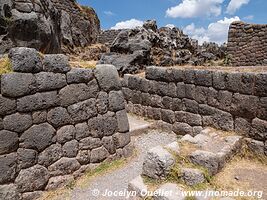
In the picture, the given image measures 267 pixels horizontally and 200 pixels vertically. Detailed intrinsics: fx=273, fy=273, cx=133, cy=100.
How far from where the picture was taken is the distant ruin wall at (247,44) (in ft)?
39.1

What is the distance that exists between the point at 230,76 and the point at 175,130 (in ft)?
7.24

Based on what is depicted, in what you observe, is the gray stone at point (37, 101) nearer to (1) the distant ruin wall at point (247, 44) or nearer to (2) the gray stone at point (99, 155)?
(2) the gray stone at point (99, 155)

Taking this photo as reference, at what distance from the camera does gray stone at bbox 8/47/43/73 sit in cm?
408

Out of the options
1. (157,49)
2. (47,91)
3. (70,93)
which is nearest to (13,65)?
(47,91)

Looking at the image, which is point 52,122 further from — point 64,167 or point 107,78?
point 107,78

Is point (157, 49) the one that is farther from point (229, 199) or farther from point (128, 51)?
point (229, 199)

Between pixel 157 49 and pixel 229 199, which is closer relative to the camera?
pixel 229 199

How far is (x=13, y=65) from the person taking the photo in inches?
160

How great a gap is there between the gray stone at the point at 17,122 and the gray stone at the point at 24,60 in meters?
0.69

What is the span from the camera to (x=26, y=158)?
13.8ft

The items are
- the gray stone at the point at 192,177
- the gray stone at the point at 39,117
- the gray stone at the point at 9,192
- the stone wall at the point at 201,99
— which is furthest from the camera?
the stone wall at the point at 201,99

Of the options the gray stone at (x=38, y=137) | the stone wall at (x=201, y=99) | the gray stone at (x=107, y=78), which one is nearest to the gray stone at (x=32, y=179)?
the gray stone at (x=38, y=137)

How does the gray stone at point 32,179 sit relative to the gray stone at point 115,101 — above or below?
below

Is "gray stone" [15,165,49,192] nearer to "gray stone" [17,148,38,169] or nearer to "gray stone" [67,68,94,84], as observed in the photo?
"gray stone" [17,148,38,169]
